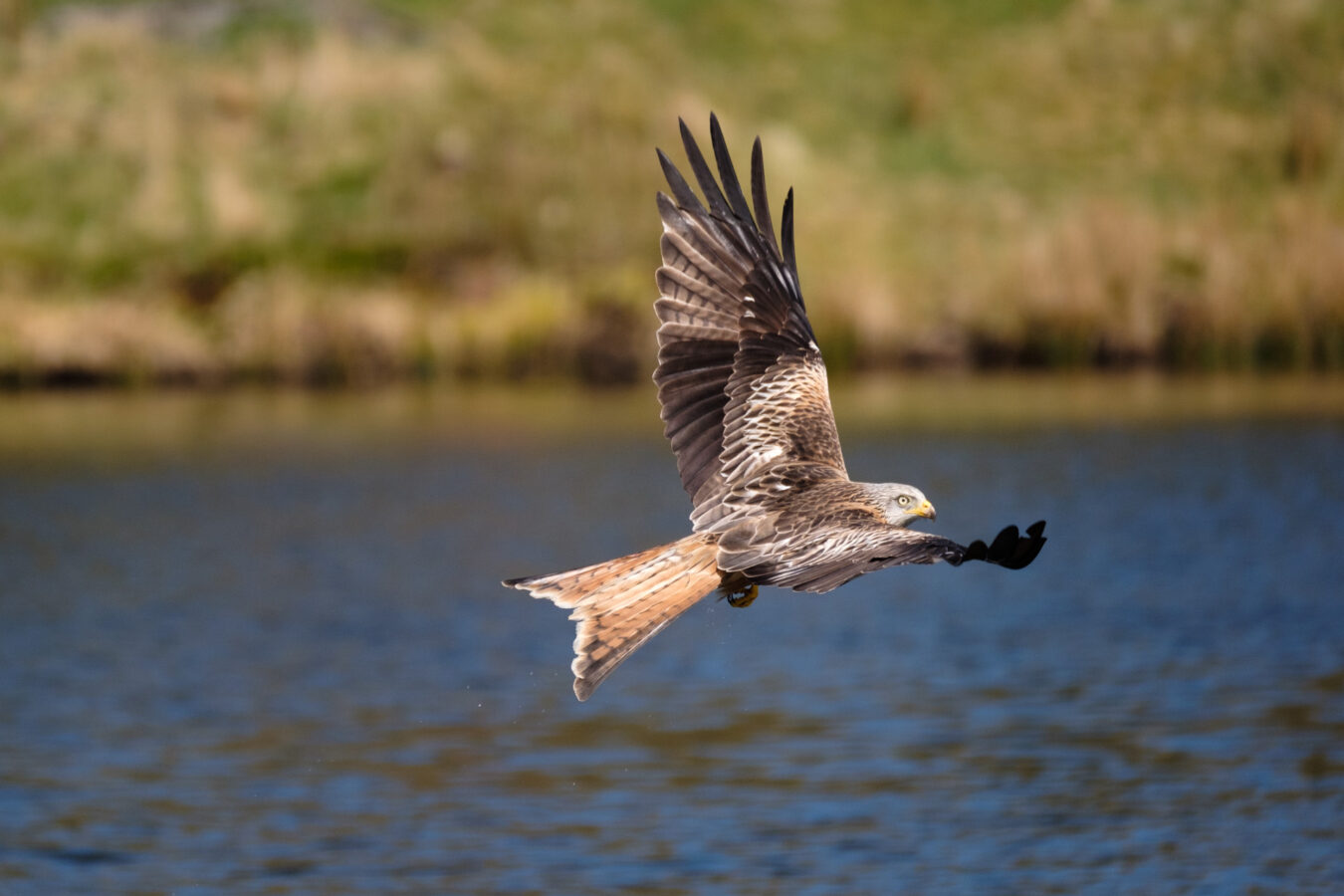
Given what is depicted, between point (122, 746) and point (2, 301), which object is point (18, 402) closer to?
point (2, 301)

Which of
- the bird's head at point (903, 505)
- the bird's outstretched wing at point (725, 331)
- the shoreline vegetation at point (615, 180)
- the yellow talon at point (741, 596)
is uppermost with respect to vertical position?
the shoreline vegetation at point (615, 180)

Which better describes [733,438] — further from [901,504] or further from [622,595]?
[622,595]

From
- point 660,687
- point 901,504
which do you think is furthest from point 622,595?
point 660,687

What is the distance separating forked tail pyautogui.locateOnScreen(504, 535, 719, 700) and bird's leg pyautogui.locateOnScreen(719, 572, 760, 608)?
10 centimetres

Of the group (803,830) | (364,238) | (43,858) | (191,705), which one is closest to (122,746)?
(191,705)

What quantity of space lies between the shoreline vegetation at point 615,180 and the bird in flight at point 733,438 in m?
32.3

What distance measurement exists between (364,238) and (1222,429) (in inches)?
862

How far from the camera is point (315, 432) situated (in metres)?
39.1

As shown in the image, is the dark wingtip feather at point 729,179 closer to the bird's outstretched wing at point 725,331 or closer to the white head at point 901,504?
the bird's outstretched wing at point 725,331

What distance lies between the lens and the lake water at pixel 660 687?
1419cm

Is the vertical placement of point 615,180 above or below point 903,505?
above

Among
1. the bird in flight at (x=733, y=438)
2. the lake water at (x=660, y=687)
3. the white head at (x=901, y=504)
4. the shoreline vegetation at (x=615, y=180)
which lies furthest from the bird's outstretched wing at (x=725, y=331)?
the shoreline vegetation at (x=615, y=180)

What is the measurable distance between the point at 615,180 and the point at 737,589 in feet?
131

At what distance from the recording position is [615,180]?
1913 inches
